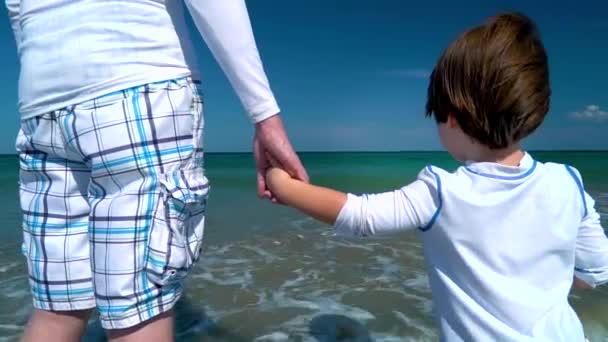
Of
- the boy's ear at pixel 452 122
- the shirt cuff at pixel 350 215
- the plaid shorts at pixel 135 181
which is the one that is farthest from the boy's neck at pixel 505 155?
the plaid shorts at pixel 135 181

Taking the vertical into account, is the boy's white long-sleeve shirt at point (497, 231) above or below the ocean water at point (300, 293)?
above

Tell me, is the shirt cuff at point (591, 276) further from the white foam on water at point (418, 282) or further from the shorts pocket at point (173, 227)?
the white foam on water at point (418, 282)

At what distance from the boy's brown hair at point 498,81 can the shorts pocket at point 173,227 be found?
84 centimetres

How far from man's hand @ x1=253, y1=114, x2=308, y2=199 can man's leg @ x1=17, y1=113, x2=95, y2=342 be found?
0.55 m

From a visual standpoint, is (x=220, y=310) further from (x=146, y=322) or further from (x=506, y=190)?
(x=506, y=190)

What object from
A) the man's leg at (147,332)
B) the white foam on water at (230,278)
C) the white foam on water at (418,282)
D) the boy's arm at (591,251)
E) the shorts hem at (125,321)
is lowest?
the white foam on water at (418,282)

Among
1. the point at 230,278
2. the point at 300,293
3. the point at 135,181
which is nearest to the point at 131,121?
the point at 135,181

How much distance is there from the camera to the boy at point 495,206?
1370mm

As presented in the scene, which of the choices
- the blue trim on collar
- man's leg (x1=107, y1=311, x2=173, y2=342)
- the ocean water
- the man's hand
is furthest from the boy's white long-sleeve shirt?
the ocean water

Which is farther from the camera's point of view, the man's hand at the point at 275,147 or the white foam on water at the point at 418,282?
the white foam on water at the point at 418,282

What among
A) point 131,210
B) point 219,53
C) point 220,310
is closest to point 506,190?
point 219,53

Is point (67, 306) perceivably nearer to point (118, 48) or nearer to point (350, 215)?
point (118, 48)

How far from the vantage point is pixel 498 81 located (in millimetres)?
1379

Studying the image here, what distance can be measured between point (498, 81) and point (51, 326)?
5.36 ft
